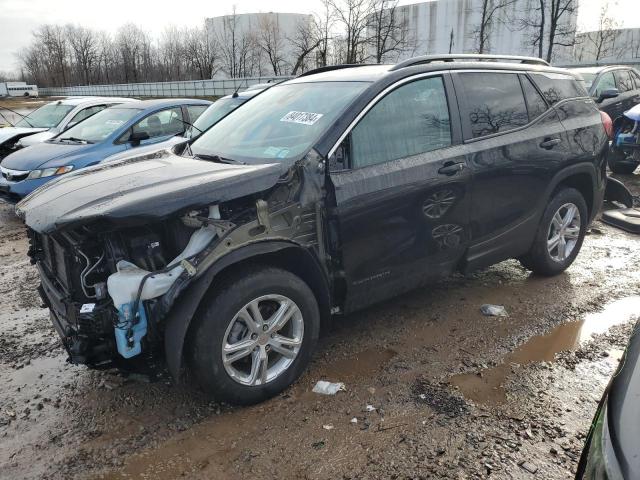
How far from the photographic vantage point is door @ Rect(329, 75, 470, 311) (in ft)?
10.6

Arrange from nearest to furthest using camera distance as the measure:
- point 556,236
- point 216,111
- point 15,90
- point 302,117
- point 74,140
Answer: point 302,117
point 556,236
point 74,140
point 216,111
point 15,90

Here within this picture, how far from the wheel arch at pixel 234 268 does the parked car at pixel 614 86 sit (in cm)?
970

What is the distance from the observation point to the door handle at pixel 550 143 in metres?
4.28

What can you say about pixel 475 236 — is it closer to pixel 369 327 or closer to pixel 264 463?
pixel 369 327

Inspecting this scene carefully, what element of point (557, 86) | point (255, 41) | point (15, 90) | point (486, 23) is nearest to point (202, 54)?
point (255, 41)

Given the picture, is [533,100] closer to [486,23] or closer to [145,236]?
[145,236]

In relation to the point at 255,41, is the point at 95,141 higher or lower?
lower

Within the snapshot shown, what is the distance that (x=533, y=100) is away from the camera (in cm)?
436

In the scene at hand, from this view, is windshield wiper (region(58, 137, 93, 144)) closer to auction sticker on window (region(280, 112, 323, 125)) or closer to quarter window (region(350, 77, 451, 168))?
auction sticker on window (region(280, 112, 323, 125))

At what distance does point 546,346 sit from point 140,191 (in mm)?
2991

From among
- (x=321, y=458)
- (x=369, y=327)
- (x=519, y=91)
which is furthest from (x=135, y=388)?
(x=519, y=91)

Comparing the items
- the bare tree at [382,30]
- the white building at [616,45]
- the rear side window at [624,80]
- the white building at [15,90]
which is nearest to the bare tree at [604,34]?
the white building at [616,45]

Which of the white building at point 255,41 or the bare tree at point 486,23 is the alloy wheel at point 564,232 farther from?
the white building at point 255,41

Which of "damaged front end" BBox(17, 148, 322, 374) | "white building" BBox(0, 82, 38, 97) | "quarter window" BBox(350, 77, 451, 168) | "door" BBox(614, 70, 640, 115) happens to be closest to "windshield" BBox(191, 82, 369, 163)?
"quarter window" BBox(350, 77, 451, 168)
